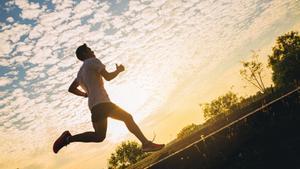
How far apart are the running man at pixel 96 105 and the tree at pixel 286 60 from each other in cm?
6694

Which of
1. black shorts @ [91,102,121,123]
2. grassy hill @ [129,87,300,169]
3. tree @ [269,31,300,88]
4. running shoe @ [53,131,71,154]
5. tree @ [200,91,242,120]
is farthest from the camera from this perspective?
tree @ [200,91,242,120]

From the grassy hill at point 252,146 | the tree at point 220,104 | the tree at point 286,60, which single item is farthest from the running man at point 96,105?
the tree at point 220,104

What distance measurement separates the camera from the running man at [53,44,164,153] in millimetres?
5336

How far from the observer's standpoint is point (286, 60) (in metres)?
71.4

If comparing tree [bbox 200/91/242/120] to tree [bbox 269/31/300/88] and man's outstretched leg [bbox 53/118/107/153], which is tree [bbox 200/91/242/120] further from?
man's outstretched leg [bbox 53/118/107/153]

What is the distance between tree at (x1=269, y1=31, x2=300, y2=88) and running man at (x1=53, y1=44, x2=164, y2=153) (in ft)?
220

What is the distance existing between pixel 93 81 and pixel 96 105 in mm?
459

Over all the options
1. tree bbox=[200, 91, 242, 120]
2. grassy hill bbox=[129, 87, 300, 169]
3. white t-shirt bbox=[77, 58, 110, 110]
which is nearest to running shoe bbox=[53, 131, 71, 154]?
white t-shirt bbox=[77, 58, 110, 110]

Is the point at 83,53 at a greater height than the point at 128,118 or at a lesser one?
greater

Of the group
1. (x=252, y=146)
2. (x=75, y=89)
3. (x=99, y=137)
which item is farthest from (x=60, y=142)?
(x=252, y=146)

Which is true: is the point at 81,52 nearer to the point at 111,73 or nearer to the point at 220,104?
the point at 111,73

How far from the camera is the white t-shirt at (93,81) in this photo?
536 centimetres

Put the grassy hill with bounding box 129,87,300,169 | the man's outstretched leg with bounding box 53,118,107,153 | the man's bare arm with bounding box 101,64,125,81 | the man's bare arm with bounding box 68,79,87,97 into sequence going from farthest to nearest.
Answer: the man's bare arm with bounding box 68,79,87,97, the man's bare arm with bounding box 101,64,125,81, the man's outstretched leg with bounding box 53,118,107,153, the grassy hill with bounding box 129,87,300,169

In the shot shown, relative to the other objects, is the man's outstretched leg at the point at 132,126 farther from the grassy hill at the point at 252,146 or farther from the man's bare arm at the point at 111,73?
the grassy hill at the point at 252,146
